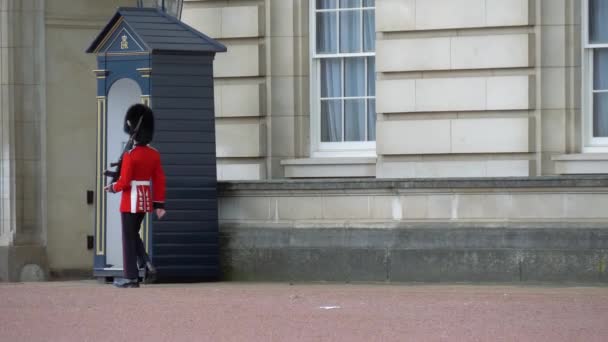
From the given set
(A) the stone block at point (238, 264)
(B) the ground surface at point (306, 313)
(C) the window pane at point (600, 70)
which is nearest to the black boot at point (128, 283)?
(B) the ground surface at point (306, 313)

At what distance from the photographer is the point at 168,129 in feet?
49.4

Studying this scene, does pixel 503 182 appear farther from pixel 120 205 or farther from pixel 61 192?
pixel 61 192

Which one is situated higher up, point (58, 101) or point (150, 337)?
point (58, 101)

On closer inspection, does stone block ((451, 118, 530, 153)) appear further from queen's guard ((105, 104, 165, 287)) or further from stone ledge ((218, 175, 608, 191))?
queen's guard ((105, 104, 165, 287))

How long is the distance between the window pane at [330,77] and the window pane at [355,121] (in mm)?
196

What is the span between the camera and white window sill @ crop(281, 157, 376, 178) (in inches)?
617

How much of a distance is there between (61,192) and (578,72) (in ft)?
21.0

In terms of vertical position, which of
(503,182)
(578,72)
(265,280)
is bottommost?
(265,280)

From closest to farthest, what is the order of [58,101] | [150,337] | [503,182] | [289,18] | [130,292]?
[150,337] → [130,292] → [503,182] → [289,18] → [58,101]

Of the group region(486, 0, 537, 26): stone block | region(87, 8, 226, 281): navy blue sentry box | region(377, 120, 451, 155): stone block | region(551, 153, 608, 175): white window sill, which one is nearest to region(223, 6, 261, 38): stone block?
region(87, 8, 226, 281): navy blue sentry box

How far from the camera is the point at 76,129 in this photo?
718 inches

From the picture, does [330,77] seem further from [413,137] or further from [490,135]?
[490,135]

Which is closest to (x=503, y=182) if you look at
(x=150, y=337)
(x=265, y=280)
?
(x=265, y=280)

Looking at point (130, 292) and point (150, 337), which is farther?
point (130, 292)
